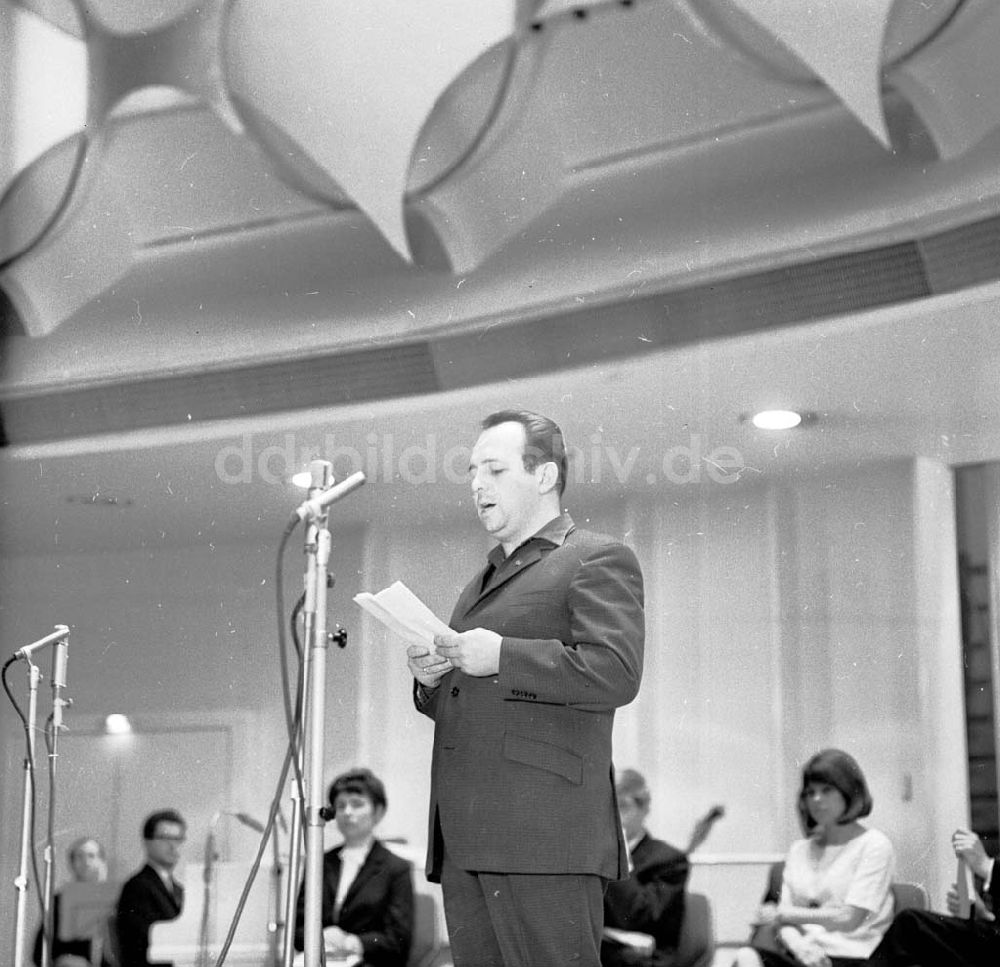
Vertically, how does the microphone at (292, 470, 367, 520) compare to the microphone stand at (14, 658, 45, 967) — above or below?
above

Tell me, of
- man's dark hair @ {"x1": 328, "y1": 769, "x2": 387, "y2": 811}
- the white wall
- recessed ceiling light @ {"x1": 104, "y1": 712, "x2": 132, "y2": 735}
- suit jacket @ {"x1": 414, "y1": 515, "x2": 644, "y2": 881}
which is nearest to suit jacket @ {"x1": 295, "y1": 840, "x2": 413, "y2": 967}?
man's dark hair @ {"x1": 328, "y1": 769, "x2": 387, "y2": 811}

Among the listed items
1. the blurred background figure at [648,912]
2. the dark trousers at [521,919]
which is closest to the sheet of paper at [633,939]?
the blurred background figure at [648,912]

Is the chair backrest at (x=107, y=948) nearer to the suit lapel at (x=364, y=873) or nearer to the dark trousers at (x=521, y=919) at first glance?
the suit lapel at (x=364, y=873)

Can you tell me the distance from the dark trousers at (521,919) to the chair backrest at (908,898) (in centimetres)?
188

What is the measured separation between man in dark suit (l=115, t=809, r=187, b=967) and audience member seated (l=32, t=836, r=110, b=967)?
88 mm

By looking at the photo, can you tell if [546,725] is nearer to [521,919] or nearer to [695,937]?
[521,919]

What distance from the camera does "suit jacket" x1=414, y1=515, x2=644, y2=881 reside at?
2.10 m

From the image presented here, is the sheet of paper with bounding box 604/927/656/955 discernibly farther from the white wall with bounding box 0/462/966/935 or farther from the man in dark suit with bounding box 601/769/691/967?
the white wall with bounding box 0/462/966/935

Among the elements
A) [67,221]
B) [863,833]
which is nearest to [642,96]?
[67,221]

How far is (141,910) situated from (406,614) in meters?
2.23

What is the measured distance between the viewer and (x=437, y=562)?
3.83m

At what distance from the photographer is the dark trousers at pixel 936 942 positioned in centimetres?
354

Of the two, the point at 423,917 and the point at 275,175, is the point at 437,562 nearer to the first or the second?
the point at 423,917

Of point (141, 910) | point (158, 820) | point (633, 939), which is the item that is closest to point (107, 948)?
point (141, 910)
